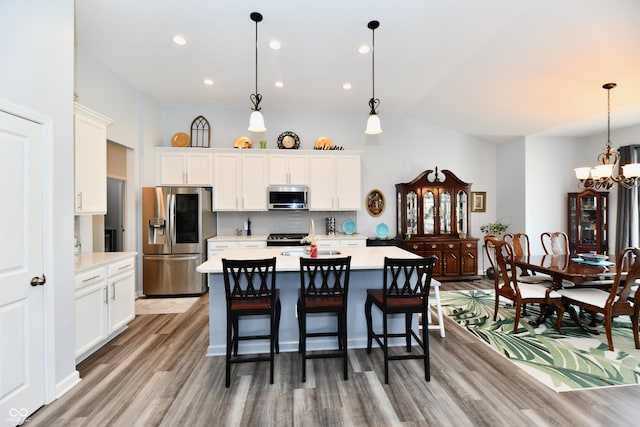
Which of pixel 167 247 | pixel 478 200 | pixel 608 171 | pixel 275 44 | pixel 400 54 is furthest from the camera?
pixel 478 200

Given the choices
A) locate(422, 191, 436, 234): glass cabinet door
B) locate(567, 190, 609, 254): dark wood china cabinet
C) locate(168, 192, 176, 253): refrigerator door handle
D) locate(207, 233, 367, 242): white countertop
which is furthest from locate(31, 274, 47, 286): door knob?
locate(567, 190, 609, 254): dark wood china cabinet

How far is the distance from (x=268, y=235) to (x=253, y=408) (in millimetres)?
3684

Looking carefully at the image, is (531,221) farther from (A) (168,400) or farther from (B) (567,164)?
(A) (168,400)

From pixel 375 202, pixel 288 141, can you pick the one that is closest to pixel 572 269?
pixel 375 202

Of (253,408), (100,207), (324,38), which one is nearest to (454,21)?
(324,38)

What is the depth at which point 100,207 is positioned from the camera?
3.24 metres

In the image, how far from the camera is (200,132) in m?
5.68

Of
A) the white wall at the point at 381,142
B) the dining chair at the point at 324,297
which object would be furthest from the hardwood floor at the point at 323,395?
the white wall at the point at 381,142

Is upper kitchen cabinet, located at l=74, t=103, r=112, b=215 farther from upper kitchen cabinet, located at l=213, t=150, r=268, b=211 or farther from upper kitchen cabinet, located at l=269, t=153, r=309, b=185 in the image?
upper kitchen cabinet, located at l=269, t=153, r=309, b=185

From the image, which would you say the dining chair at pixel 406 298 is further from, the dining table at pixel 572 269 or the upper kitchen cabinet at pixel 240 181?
the upper kitchen cabinet at pixel 240 181

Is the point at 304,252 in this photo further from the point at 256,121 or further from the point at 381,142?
the point at 381,142

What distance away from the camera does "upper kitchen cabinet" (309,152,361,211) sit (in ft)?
18.0

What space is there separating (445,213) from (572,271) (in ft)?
8.85

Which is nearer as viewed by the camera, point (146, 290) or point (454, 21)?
point (454, 21)
